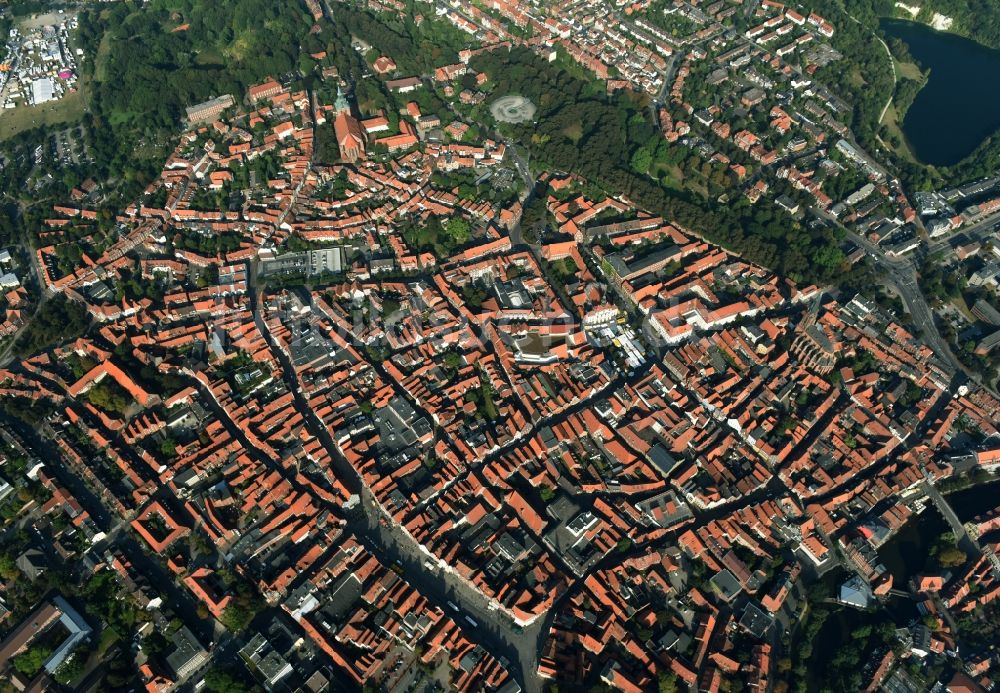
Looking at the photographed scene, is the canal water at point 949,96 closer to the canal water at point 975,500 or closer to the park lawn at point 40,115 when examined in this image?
the canal water at point 975,500

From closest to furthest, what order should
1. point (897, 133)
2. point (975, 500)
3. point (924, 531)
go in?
1. point (924, 531)
2. point (975, 500)
3. point (897, 133)

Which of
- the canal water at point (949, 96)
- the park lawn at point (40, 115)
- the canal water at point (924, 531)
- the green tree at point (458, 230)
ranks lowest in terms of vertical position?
the canal water at point (924, 531)

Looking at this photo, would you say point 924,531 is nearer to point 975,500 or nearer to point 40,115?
point 975,500

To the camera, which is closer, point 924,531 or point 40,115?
point 924,531

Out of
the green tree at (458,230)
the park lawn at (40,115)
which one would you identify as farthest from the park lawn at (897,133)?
the park lawn at (40,115)

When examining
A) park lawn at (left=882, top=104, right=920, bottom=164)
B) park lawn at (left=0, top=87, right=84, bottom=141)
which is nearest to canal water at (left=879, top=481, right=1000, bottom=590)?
park lawn at (left=882, top=104, right=920, bottom=164)

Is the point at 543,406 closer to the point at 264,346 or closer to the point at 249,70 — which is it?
the point at 264,346

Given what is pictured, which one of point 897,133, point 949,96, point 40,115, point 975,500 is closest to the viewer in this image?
point 975,500

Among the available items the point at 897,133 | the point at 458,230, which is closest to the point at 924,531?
the point at 458,230

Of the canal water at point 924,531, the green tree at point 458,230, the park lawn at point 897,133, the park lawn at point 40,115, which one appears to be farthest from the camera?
the park lawn at point 40,115
